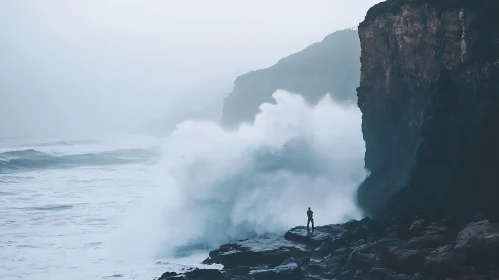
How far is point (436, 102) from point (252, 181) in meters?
10.5

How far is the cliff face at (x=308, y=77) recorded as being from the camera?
190ft

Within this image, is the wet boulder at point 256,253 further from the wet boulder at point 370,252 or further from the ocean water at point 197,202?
the wet boulder at point 370,252

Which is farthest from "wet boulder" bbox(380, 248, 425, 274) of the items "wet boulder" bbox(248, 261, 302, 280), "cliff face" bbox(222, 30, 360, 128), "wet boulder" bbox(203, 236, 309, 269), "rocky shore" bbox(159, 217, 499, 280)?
"cliff face" bbox(222, 30, 360, 128)

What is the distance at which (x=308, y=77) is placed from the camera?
60500mm

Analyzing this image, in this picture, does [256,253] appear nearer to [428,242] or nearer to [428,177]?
[428,242]

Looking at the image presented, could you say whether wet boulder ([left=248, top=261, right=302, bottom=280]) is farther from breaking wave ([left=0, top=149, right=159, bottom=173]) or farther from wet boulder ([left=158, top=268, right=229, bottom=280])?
breaking wave ([left=0, top=149, right=159, bottom=173])

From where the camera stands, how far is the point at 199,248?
63.9 feet

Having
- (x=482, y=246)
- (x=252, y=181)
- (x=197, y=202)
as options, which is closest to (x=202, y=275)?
(x=482, y=246)

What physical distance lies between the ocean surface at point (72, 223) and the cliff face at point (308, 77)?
19.9m

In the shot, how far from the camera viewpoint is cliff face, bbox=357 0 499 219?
1498 centimetres

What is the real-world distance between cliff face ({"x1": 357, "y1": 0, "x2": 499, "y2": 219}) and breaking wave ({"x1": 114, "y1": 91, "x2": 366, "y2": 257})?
3685mm

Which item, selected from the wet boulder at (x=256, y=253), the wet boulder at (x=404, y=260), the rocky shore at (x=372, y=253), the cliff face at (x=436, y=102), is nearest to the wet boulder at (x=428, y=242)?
the rocky shore at (x=372, y=253)

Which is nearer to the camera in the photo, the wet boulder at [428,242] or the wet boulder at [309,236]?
the wet boulder at [428,242]

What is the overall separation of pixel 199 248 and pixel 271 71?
47436 mm
